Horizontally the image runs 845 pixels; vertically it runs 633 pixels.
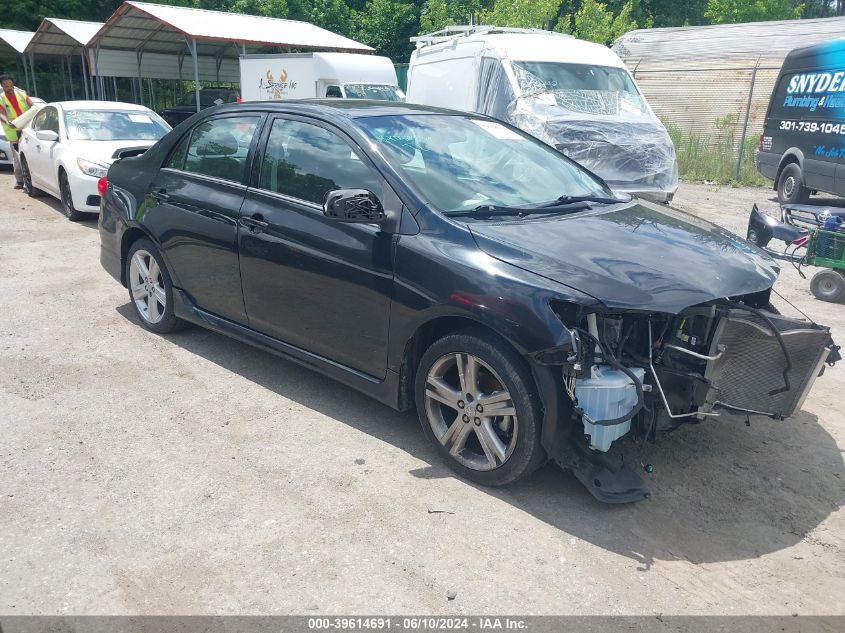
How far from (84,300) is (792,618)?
19.8ft

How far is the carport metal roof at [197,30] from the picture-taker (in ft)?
66.1

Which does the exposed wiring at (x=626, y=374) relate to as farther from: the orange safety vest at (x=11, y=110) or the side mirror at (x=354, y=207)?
the orange safety vest at (x=11, y=110)

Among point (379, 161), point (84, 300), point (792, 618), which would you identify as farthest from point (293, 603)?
point (84, 300)

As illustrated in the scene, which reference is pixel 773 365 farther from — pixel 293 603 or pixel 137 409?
pixel 137 409

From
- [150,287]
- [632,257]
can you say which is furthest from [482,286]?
[150,287]

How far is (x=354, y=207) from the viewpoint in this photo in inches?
150

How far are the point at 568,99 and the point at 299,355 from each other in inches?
283

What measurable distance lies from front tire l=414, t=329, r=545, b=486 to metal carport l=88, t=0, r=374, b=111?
18.3 m

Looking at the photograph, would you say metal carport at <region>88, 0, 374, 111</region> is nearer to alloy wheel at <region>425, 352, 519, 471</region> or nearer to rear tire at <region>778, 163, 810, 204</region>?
rear tire at <region>778, 163, 810, 204</region>

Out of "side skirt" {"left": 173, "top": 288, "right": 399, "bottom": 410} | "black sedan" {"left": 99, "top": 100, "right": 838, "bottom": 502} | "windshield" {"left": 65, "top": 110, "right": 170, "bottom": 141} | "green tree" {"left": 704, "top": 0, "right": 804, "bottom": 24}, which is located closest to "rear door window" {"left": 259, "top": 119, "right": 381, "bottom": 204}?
"black sedan" {"left": 99, "top": 100, "right": 838, "bottom": 502}

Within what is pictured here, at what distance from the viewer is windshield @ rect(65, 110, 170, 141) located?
10.6 meters

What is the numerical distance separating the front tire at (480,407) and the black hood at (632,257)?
0.45 m

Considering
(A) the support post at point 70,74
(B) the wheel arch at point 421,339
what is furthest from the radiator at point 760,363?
(A) the support post at point 70,74

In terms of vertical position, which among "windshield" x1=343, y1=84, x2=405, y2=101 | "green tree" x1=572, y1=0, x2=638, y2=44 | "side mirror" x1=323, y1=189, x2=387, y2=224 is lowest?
"windshield" x1=343, y1=84, x2=405, y2=101
